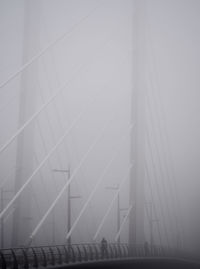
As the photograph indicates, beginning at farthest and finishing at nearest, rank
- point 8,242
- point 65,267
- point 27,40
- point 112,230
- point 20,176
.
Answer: point 112,230
point 8,242
point 27,40
point 20,176
point 65,267

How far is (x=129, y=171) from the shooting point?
742 inches

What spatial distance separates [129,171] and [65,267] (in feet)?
26.4

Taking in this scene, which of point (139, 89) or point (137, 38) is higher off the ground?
point (137, 38)

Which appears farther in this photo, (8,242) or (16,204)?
(8,242)

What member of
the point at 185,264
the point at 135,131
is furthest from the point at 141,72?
the point at 185,264

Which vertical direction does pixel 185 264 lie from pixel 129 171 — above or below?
below

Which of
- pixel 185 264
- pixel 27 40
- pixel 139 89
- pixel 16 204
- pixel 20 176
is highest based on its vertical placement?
pixel 27 40

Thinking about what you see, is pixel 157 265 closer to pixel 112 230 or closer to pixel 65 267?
pixel 65 267

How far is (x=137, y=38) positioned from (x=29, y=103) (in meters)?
6.07

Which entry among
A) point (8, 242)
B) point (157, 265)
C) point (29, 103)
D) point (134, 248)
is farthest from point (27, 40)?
point (8, 242)

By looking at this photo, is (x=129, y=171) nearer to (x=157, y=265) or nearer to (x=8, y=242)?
(x=157, y=265)

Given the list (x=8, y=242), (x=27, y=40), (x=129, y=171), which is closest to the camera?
(x=27, y=40)

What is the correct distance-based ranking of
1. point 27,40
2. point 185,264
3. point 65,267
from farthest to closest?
point 185,264
point 27,40
point 65,267

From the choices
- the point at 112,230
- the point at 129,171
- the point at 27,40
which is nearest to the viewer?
the point at 27,40
